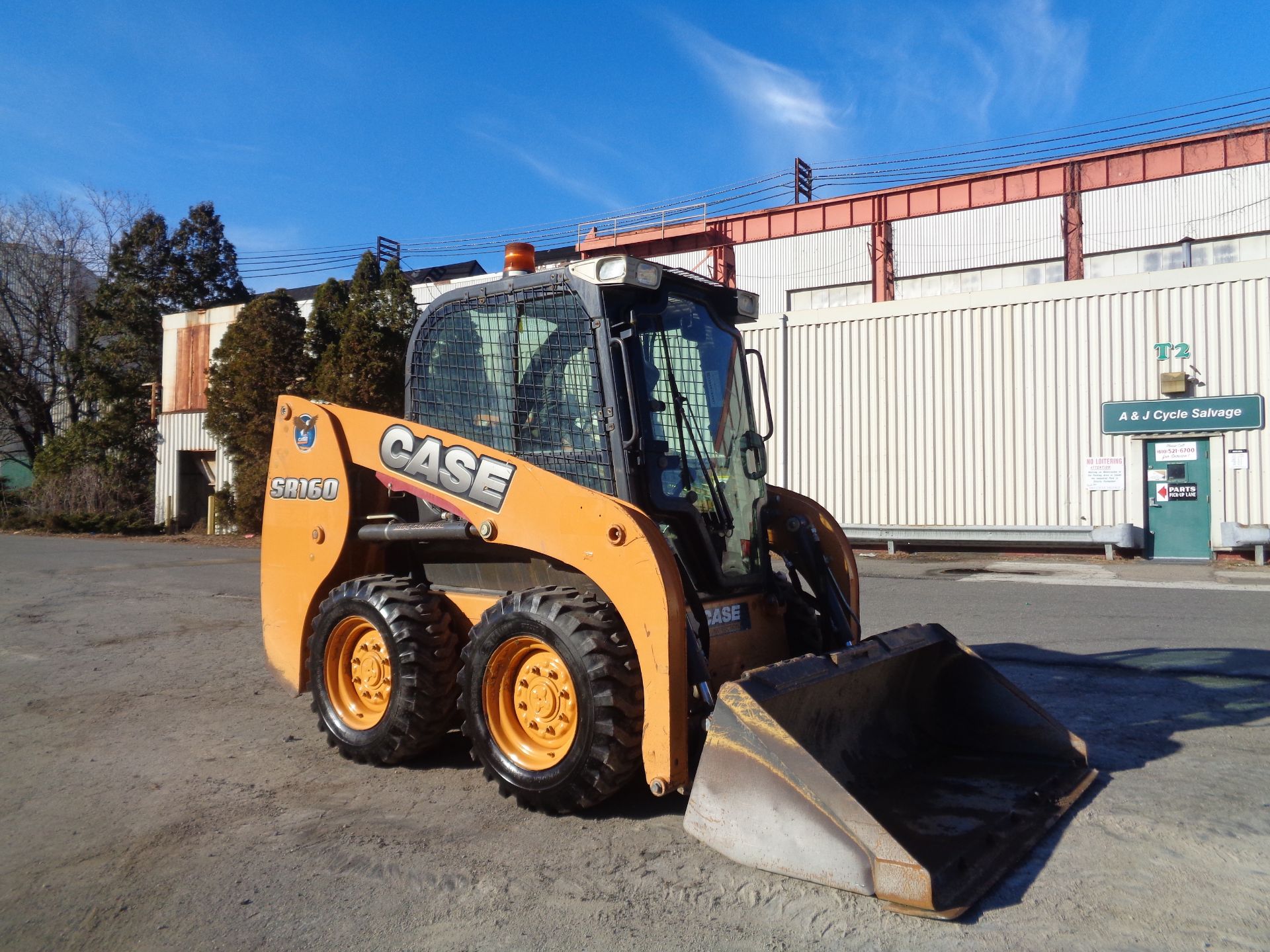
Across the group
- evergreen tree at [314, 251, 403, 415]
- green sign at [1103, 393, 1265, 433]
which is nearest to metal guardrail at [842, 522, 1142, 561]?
green sign at [1103, 393, 1265, 433]

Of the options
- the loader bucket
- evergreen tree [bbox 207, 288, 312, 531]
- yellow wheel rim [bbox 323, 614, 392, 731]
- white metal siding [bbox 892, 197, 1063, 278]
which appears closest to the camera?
the loader bucket

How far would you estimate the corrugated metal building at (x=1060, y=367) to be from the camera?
686 inches

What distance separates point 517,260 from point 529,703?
2457 mm

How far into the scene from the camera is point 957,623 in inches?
384

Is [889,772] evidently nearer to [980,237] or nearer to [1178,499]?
[1178,499]

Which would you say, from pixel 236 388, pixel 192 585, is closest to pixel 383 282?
pixel 236 388

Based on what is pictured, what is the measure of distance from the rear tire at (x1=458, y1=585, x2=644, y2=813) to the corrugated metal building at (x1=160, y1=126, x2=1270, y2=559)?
52.9 feet

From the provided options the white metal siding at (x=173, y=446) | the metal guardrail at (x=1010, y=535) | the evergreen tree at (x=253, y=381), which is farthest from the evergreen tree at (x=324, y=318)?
the metal guardrail at (x=1010, y=535)

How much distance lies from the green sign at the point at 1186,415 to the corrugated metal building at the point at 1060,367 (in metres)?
0.04

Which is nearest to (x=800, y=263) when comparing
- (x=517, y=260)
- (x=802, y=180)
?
(x=802, y=180)

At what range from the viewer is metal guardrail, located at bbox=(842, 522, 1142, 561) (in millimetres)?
17656

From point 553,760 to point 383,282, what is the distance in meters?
20.7

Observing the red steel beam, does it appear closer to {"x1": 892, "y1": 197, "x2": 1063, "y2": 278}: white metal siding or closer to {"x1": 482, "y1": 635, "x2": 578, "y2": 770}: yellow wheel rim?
{"x1": 892, "y1": 197, "x2": 1063, "y2": 278}: white metal siding

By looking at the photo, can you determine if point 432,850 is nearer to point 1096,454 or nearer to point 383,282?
point 1096,454
